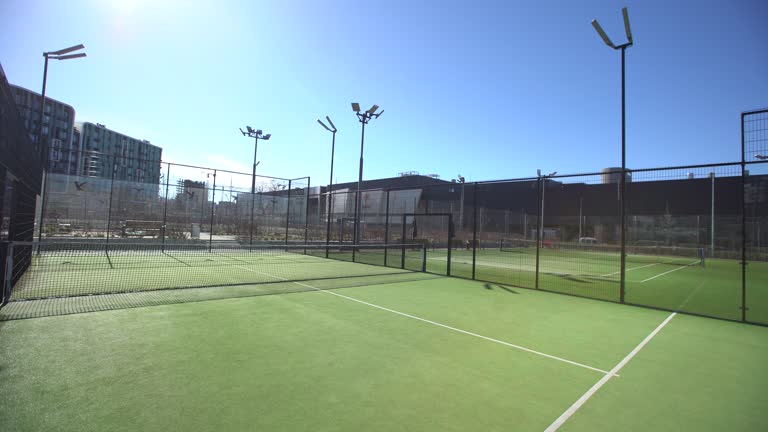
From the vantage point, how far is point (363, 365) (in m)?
4.35

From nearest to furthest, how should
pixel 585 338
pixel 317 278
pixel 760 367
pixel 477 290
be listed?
pixel 760 367
pixel 585 338
pixel 477 290
pixel 317 278

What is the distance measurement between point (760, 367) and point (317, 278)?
371 inches

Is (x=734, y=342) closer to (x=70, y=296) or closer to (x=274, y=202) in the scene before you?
(x=70, y=296)

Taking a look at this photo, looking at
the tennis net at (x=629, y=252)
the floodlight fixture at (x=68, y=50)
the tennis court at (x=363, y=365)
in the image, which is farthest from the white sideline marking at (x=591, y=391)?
the tennis net at (x=629, y=252)

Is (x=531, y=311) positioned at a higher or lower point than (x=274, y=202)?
lower

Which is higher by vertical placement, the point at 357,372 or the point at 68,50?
the point at 68,50

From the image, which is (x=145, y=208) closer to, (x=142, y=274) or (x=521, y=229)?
(x=142, y=274)

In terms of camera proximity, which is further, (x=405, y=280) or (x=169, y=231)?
(x=169, y=231)

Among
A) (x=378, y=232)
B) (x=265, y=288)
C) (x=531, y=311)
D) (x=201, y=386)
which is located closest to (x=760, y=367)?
(x=531, y=311)

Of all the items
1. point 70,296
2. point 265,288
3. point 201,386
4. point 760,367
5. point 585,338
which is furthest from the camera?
point 265,288

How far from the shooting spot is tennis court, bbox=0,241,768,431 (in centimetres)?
319

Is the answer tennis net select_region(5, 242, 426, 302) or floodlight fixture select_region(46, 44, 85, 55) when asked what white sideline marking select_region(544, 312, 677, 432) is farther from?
floodlight fixture select_region(46, 44, 85, 55)

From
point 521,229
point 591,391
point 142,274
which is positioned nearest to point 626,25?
point 591,391

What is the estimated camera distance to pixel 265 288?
920cm
